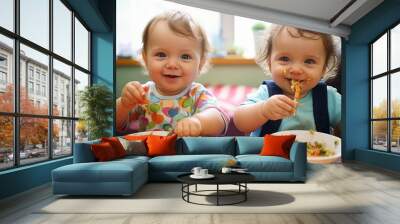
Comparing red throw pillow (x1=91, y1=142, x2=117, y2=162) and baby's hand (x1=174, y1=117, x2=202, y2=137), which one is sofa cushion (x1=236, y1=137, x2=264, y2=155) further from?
red throw pillow (x1=91, y1=142, x2=117, y2=162)

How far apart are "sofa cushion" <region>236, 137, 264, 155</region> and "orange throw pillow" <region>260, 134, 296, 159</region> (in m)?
0.34

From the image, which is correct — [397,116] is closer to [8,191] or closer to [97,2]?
[97,2]

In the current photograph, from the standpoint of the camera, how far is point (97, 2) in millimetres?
8055

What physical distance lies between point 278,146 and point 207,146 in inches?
50.3

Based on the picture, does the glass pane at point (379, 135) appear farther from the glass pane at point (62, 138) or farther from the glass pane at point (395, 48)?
the glass pane at point (62, 138)

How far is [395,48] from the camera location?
807cm

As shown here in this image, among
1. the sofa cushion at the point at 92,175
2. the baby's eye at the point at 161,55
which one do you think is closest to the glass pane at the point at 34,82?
the sofa cushion at the point at 92,175

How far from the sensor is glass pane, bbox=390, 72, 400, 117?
25.9 ft

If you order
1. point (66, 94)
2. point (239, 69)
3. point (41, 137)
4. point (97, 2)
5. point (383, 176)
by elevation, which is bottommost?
point (383, 176)

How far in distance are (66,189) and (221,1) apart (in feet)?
16.6

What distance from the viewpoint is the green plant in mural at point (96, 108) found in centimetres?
767

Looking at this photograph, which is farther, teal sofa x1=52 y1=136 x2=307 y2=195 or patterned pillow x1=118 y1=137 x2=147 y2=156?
patterned pillow x1=118 y1=137 x2=147 y2=156

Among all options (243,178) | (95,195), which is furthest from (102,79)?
(243,178)

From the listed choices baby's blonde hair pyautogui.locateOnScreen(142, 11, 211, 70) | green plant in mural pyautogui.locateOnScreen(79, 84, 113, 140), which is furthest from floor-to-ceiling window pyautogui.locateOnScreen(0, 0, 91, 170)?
baby's blonde hair pyautogui.locateOnScreen(142, 11, 211, 70)
